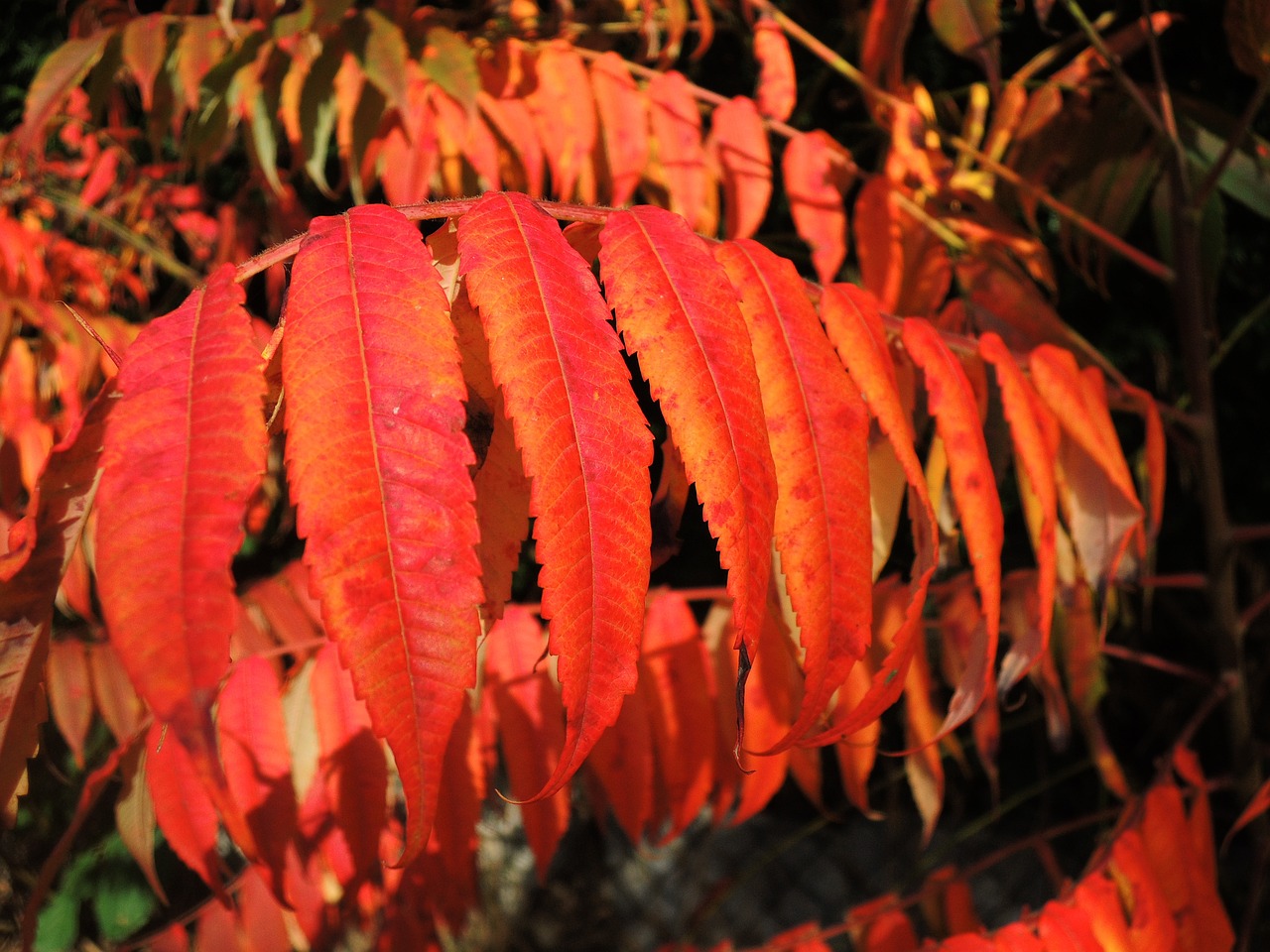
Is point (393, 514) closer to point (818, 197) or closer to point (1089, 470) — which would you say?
point (1089, 470)

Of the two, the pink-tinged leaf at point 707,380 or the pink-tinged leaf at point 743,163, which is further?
the pink-tinged leaf at point 743,163

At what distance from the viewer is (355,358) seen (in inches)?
17.5

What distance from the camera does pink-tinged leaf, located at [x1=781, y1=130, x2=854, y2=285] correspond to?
1193mm

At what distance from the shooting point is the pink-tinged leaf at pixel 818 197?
119cm

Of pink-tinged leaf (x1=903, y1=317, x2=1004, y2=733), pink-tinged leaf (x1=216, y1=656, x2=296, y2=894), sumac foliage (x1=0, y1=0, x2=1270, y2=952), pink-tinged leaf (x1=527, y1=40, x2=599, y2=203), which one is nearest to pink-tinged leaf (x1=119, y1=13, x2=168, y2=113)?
sumac foliage (x1=0, y1=0, x2=1270, y2=952)

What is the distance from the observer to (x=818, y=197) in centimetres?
122

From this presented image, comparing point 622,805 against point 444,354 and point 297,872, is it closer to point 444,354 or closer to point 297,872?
point 297,872

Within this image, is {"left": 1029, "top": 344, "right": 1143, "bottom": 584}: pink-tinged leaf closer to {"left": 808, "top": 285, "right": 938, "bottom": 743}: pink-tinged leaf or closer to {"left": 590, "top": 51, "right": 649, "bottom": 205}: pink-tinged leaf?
{"left": 808, "top": 285, "right": 938, "bottom": 743}: pink-tinged leaf

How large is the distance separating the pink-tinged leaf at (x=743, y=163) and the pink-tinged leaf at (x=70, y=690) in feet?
3.16

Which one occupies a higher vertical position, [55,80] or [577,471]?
[577,471]

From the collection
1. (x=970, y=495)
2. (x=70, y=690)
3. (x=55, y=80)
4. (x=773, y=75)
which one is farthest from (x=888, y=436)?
(x=55, y=80)

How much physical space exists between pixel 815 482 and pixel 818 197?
0.77 m

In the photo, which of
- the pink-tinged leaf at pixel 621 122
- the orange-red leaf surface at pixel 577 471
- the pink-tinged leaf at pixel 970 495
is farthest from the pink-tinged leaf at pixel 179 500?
the pink-tinged leaf at pixel 621 122

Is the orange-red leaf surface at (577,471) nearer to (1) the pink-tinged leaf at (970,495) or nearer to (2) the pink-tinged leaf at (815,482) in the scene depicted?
(2) the pink-tinged leaf at (815,482)
